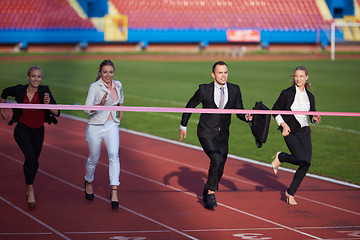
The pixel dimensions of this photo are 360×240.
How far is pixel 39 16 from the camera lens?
2297 inches

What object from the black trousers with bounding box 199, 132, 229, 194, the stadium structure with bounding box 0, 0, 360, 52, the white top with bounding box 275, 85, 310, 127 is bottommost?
the black trousers with bounding box 199, 132, 229, 194

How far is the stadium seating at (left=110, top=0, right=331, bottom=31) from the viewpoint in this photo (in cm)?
5947

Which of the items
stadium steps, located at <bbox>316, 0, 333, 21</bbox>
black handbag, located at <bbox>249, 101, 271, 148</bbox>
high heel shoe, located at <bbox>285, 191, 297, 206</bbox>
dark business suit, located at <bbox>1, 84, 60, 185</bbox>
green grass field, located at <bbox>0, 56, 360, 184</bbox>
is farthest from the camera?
stadium steps, located at <bbox>316, 0, 333, 21</bbox>

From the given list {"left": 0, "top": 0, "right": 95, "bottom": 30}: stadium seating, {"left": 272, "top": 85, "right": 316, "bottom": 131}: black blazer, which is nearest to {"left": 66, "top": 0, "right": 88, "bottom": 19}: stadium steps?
{"left": 0, "top": 0, "right": 95, "bottom": 30}: stadium seating

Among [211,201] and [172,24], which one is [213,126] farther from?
[172,24]

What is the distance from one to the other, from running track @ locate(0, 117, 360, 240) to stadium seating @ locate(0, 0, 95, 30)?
4506 cm

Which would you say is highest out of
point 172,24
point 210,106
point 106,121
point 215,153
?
point 172,24

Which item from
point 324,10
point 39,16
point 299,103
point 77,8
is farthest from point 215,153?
point 324,10

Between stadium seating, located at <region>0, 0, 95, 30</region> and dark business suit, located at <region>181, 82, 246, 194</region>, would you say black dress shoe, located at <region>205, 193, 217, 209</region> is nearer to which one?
dark business suit, located at <region>181, 82, 246, 194</region>

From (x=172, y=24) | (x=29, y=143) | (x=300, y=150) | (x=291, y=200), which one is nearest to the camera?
(x=29, y=143)

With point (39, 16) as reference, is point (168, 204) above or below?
below

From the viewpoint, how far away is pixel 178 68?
3925cm

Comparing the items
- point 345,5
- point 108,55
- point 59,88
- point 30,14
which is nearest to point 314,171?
point 59,88

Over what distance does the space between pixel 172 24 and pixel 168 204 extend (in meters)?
51.1
